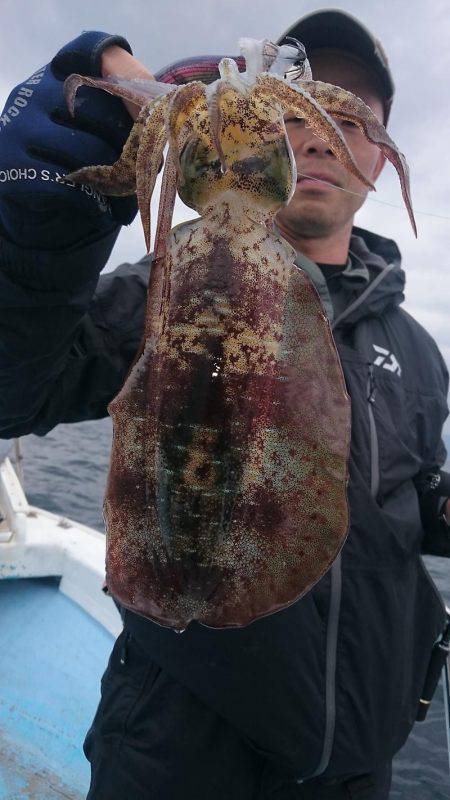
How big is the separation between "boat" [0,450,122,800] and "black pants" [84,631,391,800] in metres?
2.00

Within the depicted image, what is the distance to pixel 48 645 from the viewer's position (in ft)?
15.0

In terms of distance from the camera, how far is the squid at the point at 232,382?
106 centimetres

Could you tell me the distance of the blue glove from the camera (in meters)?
1.65

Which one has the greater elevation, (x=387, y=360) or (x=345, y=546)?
(x=387, y=360)

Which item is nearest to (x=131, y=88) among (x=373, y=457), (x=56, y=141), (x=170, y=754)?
(x=56, y=141)

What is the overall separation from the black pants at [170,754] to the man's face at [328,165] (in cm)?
212

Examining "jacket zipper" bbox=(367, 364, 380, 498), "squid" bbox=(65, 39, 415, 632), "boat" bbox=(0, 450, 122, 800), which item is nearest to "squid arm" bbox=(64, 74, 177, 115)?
"squid" bbox=(65, 39, 415, 632)

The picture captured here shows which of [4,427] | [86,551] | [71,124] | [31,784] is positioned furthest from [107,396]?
[86,551]

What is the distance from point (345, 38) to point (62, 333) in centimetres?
221

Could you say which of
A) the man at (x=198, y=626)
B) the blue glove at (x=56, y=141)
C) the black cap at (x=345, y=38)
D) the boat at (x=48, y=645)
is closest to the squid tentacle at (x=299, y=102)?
the man at (x=198, y=626)

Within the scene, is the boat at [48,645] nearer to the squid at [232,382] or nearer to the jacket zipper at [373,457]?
the jacket zipper at [373,457]

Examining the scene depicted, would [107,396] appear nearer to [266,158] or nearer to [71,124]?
[71,124]

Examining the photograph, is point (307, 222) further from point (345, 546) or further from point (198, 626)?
point (198, 626)

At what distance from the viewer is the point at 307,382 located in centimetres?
111
